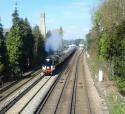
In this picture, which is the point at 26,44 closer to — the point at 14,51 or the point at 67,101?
the point at 14,51

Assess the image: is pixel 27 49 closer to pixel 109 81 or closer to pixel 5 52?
pixel 5 52

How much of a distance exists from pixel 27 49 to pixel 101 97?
38360mm

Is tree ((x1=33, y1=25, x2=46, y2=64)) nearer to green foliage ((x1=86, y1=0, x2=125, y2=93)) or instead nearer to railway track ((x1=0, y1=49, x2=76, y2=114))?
railway track ((x1=0, y1=49, x2=76, y2=114))

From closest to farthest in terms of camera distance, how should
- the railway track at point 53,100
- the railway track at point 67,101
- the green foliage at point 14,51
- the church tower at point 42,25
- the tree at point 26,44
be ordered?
1. the railway track at point 53,100
2. the railway track at point 67,101
3. the green foliage at point 14,51
4. the tree at point 26,44
5. the church tower at point 42,25

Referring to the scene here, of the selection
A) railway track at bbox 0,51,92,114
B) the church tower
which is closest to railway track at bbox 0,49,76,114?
railway track at bbox 0,51,92,114

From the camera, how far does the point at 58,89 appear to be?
44.8 metres

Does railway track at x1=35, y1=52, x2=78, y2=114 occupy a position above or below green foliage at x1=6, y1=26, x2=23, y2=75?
below

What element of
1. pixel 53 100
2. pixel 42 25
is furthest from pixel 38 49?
pixel 53 100

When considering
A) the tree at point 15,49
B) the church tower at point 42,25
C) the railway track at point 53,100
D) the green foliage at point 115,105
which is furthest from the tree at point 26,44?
the church tower at point 42,25

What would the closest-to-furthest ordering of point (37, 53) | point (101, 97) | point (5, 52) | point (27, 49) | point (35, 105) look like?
point (35, 105)
point (101, 97)
point (5, 52)
point (27, 49)
point (37, 53)

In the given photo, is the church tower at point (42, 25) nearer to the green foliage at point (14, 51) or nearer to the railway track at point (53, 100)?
the green foliage at point (14, 51)

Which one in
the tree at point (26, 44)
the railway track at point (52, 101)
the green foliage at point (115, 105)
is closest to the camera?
the green foliage at point (115, 105)

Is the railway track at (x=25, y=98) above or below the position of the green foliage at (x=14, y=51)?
below

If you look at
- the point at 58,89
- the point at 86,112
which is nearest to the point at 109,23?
the point at 58,89
